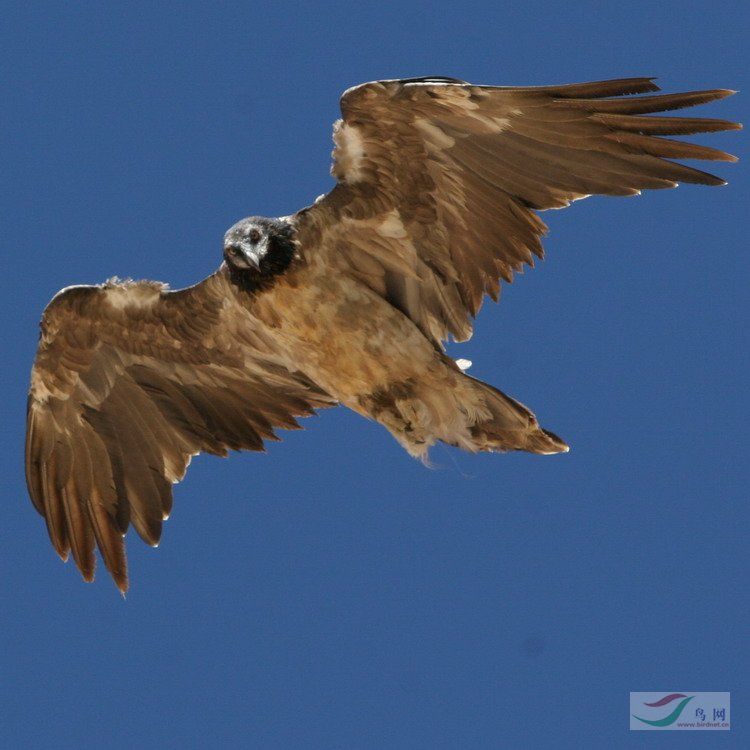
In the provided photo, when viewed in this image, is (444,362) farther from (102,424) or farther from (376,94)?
(102,424)

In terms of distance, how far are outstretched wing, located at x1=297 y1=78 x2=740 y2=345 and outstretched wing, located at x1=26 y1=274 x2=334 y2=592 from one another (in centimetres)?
136

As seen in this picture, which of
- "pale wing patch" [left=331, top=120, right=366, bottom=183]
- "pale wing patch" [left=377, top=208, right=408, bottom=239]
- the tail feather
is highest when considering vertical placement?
"pale wing patch" [left=331, top=120, right=366, bottom=183]

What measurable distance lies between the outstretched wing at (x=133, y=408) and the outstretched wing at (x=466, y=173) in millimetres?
1358

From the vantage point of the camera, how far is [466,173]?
1143cm

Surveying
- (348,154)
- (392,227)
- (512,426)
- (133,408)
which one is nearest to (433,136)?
(348,154)

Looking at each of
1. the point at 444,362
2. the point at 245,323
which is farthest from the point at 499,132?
the point at 245,323

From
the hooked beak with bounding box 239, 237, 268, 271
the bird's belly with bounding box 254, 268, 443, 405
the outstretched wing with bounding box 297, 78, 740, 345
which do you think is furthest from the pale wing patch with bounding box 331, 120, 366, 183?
the bird's belly with bounding box 254, 268, 443, 405

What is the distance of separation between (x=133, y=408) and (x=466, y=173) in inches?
141

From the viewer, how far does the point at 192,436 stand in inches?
521

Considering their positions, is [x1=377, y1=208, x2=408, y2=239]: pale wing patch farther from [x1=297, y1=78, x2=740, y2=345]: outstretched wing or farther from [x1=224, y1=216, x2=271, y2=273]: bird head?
[x1=224, y1=216, x2=271, y2=273]: bird head

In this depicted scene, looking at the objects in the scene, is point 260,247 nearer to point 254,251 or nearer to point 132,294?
point 254,251

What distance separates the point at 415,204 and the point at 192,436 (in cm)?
287

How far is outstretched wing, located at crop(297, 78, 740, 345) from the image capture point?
35.6 feet

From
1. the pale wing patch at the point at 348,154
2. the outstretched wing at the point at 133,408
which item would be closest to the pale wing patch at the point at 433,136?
the pale wing patch at the point at 348,154
